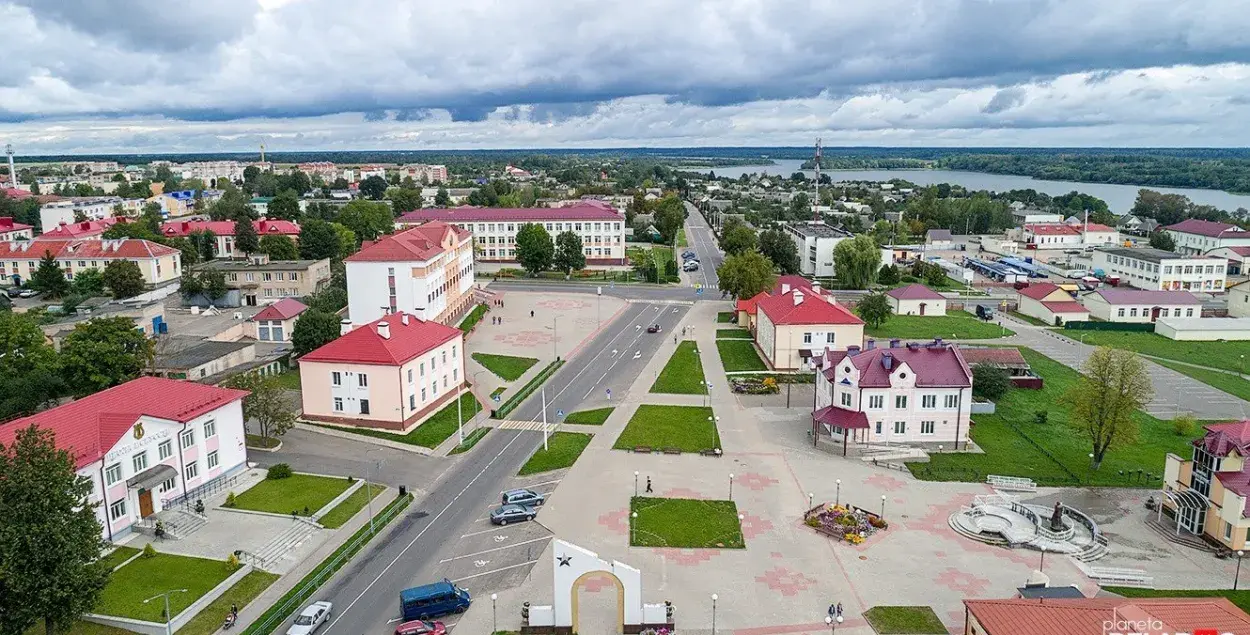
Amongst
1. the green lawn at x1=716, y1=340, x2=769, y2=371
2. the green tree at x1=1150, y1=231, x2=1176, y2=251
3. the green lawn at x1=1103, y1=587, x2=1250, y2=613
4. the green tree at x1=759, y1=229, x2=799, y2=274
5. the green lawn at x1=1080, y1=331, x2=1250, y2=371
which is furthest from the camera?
the green tree at x1=1150, y1=231, x2=1176, y2=251

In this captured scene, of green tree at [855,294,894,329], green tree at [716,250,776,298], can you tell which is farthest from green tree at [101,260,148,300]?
green tree at [855,294,894,329]

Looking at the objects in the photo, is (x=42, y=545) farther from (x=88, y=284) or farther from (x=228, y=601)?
(x=88, y=284)

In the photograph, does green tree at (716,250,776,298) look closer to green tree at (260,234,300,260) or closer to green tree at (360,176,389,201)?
green tree at (260,234,300,260)

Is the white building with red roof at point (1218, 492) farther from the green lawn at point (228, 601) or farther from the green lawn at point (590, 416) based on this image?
the green lawn at point (228, 601)

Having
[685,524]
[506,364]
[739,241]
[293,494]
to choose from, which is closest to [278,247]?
[506,364]

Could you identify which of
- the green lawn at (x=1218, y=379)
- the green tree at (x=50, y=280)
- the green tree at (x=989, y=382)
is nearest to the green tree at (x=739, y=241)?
the green lawn at (x=1218, y=379)

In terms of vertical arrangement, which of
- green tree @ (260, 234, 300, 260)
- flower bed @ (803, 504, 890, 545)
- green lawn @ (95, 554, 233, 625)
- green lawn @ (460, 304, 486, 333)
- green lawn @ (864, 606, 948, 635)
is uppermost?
green tree @ (260, 234, 300, 260)
